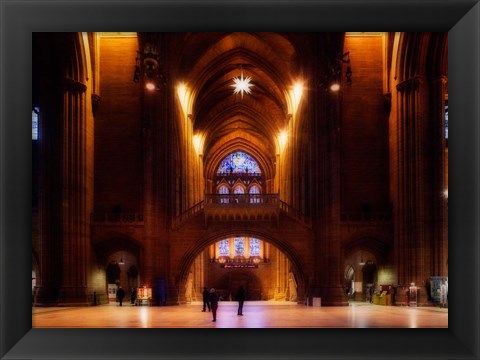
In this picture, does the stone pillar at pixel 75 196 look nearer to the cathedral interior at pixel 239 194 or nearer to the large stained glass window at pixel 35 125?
the cathedral interior at pixel 239 194

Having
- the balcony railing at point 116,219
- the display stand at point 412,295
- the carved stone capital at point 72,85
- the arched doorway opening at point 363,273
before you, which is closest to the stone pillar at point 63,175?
the carved stone capital at point 72,85

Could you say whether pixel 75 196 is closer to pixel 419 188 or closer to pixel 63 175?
pixel 63 175

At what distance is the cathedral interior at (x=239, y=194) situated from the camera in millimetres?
30281

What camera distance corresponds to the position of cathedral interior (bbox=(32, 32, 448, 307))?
3028 cm

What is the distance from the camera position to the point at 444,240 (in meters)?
29.6

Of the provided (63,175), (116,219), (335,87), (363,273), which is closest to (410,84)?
(335,87)

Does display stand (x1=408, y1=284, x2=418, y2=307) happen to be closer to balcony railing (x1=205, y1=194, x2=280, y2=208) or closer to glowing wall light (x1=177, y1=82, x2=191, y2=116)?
balcony railing (x1=205, y1=194, x2=280, y2=208)

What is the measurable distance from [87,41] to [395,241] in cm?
1971
